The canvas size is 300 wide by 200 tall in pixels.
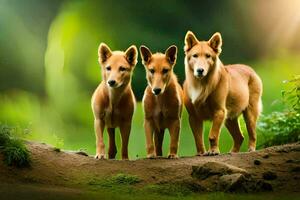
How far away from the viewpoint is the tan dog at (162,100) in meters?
5.88

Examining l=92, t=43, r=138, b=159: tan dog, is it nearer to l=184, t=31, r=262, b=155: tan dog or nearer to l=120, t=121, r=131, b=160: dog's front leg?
l=120, t=121, r=131, b=160: dog's front leg

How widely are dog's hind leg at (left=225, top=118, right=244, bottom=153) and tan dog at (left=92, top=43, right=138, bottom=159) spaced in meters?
1.27

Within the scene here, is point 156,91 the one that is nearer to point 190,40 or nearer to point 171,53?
point 171,53

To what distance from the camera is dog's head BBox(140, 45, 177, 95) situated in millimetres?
5762

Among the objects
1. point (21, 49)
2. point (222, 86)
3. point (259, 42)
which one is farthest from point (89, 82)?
point (259, 42)

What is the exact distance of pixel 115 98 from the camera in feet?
19.6

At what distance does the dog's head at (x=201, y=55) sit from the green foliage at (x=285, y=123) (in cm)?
132

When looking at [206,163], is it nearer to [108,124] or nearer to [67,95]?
[108,124]

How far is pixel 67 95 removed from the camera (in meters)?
7.01

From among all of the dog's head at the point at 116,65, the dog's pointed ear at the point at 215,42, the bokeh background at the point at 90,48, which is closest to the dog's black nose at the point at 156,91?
the dog's head at the point at 116,65

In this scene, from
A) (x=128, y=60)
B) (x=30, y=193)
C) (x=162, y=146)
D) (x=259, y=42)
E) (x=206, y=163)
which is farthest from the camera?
(x=259, y=42)

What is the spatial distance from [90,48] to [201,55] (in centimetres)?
160

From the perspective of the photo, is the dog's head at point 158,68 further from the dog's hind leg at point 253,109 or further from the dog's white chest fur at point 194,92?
the dog's hind leg at point 253,109

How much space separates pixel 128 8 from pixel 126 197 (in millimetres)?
2952
